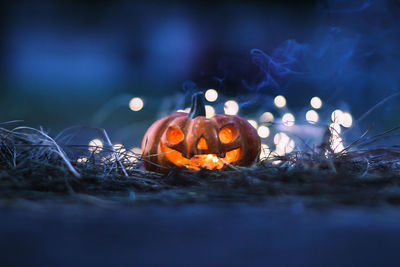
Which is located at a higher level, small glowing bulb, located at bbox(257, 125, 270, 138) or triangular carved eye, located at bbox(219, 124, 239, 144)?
small glowing bulb, located at bbox(257, 125, 270, 138)

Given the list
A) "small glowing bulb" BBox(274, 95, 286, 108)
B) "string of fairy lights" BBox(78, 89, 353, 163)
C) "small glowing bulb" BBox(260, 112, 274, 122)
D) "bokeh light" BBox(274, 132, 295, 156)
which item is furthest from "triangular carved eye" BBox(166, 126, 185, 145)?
"small glowing bulb" BBox(260, 112, 274, 122)

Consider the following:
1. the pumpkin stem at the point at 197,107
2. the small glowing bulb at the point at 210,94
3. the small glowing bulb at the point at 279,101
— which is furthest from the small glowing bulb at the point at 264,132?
the pumpkin stem at the point at 197,107

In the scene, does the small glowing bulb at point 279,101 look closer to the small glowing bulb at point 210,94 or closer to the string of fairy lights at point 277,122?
the string of fairy lights at point 277,122

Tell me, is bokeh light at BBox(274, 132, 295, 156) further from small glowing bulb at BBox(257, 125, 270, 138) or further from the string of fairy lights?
small glowing bulb at BBox(257, 125, 270, 138)

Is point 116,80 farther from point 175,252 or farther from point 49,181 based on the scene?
point 175,252

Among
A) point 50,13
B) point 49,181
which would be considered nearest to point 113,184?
point 49,181

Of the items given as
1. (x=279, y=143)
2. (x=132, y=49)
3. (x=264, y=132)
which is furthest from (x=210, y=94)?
(x=132, y=49)

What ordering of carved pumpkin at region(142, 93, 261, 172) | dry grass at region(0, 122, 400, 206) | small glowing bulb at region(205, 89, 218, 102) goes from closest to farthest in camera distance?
dry grass at region(0, 122, 400, 206)
carved pumpkin at region(142, 93, 261, 172)
small glowing bulb at region(205, 89, 218, 102)
